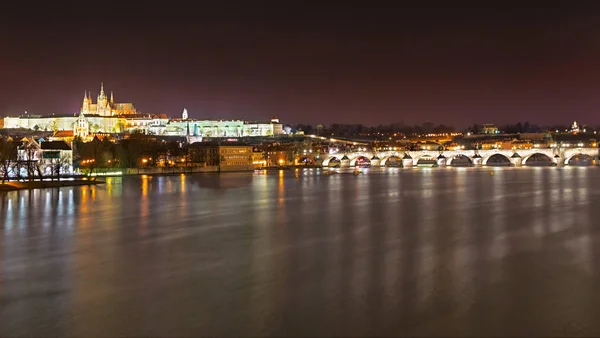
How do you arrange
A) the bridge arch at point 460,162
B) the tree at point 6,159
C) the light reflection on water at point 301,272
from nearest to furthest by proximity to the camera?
1. the light reflection on water at point 301,272
2. the tree at point 6,159
3. the bridge arch at point 460,162

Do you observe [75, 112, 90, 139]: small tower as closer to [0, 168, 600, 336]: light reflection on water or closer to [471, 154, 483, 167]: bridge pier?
[471, 154, 483, 167]: bridge pier

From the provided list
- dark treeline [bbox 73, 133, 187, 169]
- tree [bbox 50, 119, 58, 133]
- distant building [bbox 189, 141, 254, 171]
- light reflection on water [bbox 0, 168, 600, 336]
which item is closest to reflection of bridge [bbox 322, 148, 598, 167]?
distant building [bbox 189, 141, 254, 171]

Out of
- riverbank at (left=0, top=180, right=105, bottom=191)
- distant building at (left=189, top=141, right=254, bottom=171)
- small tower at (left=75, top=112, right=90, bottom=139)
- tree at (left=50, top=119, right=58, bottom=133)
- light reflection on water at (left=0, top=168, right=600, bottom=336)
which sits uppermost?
tree at (left=50, top=119, right=58, bottom=133)

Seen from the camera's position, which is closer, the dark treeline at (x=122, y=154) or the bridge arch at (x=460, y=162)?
the dark treeline at (x=122, y=154)

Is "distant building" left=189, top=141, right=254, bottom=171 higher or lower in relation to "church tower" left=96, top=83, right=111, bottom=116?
lower

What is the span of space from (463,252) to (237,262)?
3.72 m

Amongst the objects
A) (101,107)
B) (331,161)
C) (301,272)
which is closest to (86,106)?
(101,107)

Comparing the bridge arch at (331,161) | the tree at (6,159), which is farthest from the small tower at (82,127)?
the tree at (6,159)

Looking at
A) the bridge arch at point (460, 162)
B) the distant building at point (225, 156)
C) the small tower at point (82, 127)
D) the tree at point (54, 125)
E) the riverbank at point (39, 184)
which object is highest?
the tree at point (54, 125)

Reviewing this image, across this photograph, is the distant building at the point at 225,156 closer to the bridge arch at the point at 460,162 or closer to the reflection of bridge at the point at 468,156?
the reflection of bridge at the point at 468,156

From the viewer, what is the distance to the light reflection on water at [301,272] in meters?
6.88

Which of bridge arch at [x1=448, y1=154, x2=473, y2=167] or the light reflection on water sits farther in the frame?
bridge arch at [x1=448, y1=154, x2=473, y2=167]

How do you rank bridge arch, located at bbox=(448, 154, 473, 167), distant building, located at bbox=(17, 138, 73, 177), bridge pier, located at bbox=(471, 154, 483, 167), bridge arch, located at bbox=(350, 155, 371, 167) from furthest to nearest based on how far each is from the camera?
bridge arch, located at bbox=(350, 155, 371, 167) → bridge arch, located at bbox=(448, 154, 473, 167) → bridge pier, located at bbox=(471, 154, 483, 167) → distant building, located at bbox=(17, 138, 73, 177)

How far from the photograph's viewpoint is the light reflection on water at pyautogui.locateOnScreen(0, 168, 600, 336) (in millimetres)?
6883
